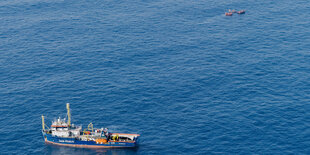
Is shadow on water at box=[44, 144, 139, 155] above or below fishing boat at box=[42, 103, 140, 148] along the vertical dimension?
below

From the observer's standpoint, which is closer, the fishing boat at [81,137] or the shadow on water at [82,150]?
the shadow on water at [82,150]

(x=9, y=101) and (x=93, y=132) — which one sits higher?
(x=9, y=101)

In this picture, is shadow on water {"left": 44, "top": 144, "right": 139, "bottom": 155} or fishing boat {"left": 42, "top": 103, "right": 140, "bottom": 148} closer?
shadow on water {"left": 44, "top": 144, "right": 139, "bottom": 155}

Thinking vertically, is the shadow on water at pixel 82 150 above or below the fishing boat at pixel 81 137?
below

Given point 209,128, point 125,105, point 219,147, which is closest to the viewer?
point 219,147

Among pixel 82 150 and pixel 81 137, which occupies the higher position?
pixel 81 137

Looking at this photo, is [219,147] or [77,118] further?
[77,118]

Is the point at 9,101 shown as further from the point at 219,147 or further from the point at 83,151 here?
the point at 219,147

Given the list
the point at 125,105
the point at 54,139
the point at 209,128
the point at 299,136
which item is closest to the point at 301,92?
the point at 299,136
